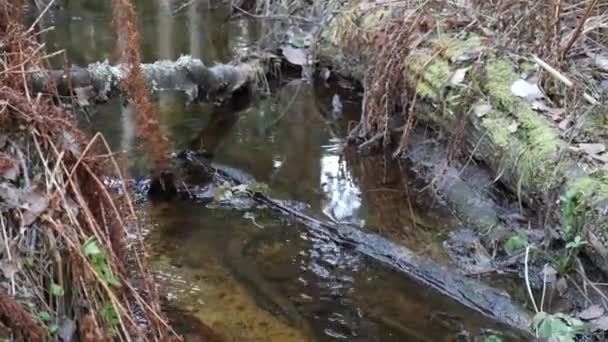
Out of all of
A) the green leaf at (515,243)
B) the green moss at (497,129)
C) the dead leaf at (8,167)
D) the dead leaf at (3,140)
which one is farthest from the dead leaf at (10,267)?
the green moss at (497,129)

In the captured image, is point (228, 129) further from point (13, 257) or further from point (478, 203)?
point (13, 257)

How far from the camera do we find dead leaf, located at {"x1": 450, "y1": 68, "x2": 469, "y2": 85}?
478cm

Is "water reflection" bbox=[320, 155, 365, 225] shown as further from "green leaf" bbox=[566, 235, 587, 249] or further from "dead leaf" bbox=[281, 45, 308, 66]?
"dead leaf" bbox=[281, 45, 308, 66]

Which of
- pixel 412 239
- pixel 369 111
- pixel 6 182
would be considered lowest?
pixel 412 239

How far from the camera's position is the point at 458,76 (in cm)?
482

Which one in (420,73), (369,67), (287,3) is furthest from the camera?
(287,3)

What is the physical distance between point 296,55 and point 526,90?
3.30 metres

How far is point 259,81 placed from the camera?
662 cm

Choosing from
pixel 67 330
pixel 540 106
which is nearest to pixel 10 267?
pixel 67 330

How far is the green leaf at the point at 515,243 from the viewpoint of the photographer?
3508 millimetres

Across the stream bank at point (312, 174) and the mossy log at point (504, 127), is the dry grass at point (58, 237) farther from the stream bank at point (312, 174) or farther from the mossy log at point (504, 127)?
the mossy log at point (504, 127)

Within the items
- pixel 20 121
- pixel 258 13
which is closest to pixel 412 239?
pixel 20 121

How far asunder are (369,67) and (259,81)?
1426 millimetres

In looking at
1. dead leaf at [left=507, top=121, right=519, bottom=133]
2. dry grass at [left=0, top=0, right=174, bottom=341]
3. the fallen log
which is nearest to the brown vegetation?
the fallen log
